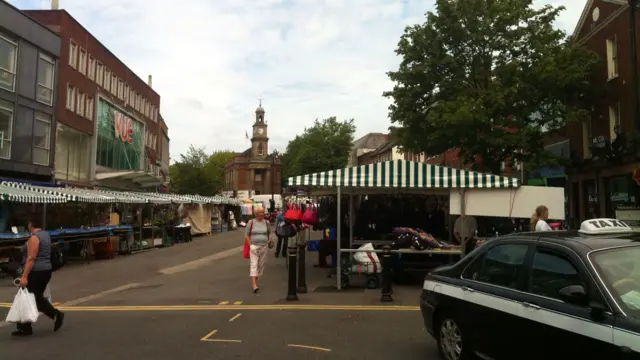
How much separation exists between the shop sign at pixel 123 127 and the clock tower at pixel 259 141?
234 ft

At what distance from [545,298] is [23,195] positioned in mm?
15318

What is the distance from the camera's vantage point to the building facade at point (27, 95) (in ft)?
73.2

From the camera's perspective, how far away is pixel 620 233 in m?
4.59

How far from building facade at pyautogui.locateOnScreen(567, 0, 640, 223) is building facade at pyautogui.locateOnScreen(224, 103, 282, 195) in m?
85.2

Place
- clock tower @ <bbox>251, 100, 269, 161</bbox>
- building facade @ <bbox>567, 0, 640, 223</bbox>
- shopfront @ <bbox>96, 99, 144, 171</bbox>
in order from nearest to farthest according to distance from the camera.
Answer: building facade @ <bbox>567, 0, 640, 223</bbox> → shopfront @ <bbox>96, 99, 144, 171</bbox> → clock tower @ <bbox>251, 100, 269, 161</bbox>

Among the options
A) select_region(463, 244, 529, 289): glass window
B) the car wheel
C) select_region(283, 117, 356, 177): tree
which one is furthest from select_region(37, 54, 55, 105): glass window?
select_region(283, 117, 356, 177): tree

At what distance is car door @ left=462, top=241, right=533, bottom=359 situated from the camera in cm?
452

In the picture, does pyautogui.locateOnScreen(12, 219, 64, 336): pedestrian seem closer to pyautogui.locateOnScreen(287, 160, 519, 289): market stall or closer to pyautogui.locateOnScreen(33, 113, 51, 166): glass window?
pyautogui.locateOnScreen(287, 160, 519, 289): market stall

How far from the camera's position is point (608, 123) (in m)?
21.2

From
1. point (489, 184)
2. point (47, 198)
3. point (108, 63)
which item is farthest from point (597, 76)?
point (108, 63)

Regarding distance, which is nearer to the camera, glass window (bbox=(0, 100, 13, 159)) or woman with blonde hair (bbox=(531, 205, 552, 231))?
woman with blonde hair (bbox=(531, 205, 552, 231))

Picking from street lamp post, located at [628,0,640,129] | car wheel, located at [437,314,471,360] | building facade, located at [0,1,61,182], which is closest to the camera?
car wheel, located at [437,314,471,360]

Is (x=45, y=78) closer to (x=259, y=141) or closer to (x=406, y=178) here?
(x=406, y=178)

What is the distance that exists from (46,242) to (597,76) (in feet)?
71.2
